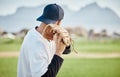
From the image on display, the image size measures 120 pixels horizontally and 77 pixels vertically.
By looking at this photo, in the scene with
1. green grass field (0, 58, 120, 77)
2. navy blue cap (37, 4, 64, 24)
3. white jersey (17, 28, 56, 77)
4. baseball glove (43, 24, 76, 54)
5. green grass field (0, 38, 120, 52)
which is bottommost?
green grass field (0, 58, 120, 77)

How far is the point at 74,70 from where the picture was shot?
10.3 feet

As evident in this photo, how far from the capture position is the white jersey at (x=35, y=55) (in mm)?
1785

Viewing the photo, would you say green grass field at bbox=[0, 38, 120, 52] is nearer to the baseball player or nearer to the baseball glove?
the baseball player

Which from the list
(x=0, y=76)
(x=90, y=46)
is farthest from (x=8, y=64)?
(x=90, y=46)

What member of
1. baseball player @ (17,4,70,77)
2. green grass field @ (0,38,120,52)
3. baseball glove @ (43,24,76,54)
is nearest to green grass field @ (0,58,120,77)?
green grass field @ (0,38,120,52)

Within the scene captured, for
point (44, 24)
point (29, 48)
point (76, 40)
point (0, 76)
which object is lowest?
point (0, 76)

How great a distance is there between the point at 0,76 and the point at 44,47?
127cm

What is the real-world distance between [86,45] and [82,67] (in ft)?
0.73

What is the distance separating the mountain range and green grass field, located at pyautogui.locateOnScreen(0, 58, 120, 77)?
12.4 inches

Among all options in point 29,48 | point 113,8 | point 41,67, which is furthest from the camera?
point 113,8

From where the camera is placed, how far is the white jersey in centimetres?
179

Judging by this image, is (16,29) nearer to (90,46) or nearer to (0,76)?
(0,76)

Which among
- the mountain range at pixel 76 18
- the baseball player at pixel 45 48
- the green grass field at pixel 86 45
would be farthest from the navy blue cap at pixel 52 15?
the green grass field at pixel 86 45

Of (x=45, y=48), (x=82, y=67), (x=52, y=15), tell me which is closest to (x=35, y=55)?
(x=45, y=48)
